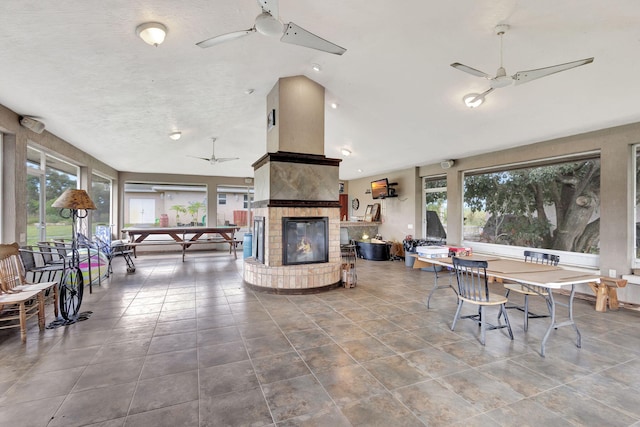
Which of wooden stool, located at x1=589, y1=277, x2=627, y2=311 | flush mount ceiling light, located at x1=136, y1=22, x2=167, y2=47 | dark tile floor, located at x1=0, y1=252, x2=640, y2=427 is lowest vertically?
dark tile floor, located at x1=0, y1=252, x2=640, y2=427

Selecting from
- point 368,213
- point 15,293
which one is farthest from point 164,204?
point 15,293

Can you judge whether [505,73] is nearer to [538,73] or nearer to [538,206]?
[538,73]

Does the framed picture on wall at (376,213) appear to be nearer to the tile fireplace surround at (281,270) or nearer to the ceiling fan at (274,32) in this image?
the tile fireplace surround at (281,270)

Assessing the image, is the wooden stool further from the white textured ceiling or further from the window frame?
the white textured ceiling

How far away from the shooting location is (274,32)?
2.39 meters

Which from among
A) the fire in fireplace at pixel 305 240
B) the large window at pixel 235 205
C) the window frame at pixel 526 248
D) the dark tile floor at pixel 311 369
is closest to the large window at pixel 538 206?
the window frame at pixel 526 248

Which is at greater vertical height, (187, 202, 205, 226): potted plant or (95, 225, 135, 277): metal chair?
(187, 202, 205, 226): potted plant

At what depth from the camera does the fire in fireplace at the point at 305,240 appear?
485 cm

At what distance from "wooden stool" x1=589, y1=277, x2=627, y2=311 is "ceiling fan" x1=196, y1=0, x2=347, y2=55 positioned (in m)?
4.69

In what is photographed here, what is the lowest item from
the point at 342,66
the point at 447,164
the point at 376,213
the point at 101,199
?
the point at 376,213

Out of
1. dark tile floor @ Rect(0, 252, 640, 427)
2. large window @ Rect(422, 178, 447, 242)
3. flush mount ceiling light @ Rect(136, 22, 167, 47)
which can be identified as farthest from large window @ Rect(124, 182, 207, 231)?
flush mount ceiling light @ Rect(136, 22, 167, 47)

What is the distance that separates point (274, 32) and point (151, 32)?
47.1 inches

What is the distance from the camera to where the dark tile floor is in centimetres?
192

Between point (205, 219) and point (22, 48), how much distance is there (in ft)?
25.5
